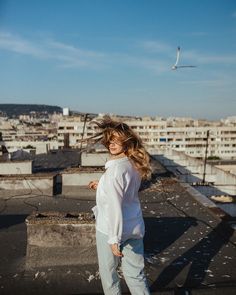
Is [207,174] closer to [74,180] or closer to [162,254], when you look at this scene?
[74,180]

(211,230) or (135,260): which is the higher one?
(135,260)

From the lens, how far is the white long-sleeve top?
9.87 feet

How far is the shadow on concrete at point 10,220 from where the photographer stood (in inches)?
266

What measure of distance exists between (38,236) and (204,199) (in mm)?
4801

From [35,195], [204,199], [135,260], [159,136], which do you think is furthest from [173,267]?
[159,136]

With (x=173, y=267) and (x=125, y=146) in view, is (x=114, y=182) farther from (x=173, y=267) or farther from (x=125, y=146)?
(x=173, y=267)

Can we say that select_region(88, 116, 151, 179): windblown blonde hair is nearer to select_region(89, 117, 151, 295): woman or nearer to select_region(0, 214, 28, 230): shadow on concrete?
select_region(89, 117, 151, 295): woman

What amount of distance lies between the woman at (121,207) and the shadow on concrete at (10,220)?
385 centimetres

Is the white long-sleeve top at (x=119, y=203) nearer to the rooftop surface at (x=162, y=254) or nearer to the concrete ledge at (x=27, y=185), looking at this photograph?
the rooftop surface at (x=162, y=254)

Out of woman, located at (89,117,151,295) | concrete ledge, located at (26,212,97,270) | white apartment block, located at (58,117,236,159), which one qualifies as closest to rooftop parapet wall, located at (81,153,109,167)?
concrete ledge, located at (26,212,97,270)

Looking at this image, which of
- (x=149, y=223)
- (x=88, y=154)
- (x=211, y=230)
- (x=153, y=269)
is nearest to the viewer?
(x=153, y=269)

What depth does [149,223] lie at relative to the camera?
6.86m

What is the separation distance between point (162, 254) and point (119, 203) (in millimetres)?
2541

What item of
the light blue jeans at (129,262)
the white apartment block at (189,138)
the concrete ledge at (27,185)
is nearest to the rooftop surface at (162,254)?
the concrete ledge at (27,185)
